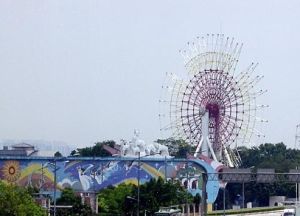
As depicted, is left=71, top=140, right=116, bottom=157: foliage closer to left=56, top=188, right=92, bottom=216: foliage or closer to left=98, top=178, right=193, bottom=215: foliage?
left=98, top=178, right=193, bottom=215: foliage

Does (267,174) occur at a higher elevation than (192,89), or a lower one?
lower

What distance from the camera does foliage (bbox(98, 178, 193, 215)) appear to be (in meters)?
77.1

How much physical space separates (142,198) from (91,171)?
63.4ft

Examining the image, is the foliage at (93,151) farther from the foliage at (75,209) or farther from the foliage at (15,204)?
the foliage at (15,204)

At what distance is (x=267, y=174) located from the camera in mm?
77375

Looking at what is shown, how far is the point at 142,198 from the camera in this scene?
7775 cm

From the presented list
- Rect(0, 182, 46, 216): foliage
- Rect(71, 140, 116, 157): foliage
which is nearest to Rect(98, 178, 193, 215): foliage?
Rect(0, 182, 46, 216): foliage

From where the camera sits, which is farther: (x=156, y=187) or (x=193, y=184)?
(x=193, y=184)

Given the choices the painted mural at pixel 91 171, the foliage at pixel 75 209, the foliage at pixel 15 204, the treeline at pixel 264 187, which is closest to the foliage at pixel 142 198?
the foliage at pixel 75 209

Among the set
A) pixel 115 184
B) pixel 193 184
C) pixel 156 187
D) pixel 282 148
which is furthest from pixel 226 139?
pixel 282 148

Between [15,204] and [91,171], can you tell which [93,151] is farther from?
[15,204]

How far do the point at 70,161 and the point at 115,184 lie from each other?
527cm

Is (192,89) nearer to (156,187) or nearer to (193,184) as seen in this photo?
(193,184)

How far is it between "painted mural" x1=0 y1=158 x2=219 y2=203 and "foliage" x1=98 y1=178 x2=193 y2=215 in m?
8.64
